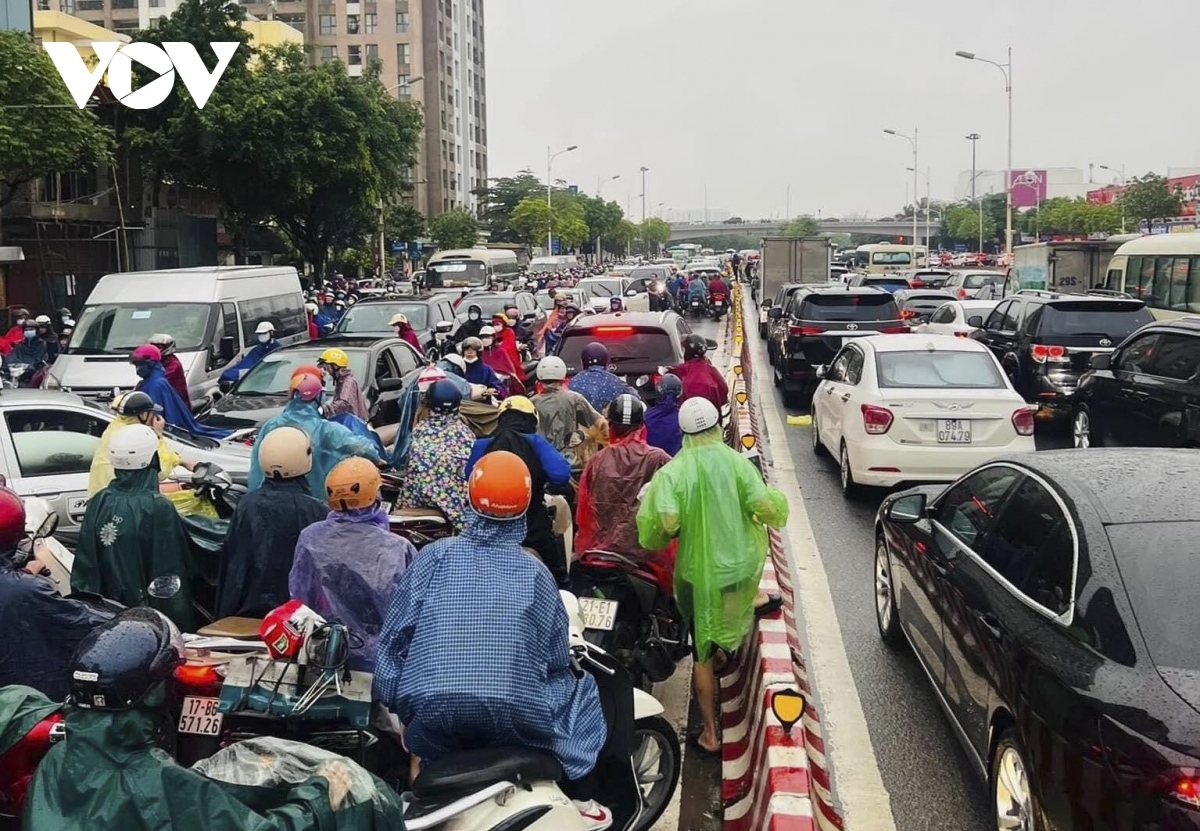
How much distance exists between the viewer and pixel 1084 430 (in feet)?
42.3

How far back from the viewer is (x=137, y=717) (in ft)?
9.10

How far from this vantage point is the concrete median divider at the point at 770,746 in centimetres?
400

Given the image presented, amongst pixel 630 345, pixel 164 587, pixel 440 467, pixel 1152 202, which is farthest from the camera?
pixel 1152 202

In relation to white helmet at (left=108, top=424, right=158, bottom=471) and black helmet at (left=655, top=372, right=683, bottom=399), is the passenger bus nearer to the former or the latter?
black helmet at (left=655, top=372, right=683, bottom=399)

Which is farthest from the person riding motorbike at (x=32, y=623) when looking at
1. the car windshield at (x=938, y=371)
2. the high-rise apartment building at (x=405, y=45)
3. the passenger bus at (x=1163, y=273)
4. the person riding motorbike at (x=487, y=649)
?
the high-rise apartment building at (x=405, y=45)

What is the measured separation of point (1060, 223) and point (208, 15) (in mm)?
65942

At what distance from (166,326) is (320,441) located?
31.1 feet

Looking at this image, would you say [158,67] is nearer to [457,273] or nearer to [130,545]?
[457,273]

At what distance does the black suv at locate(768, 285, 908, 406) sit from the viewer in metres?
17.8

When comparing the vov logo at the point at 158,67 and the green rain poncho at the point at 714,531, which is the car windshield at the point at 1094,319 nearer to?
the green rain poncho at the point at 714,531

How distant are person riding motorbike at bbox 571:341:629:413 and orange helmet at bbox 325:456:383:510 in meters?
4.65

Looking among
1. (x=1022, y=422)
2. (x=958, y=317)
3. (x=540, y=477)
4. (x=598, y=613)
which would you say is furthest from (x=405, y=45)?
(x=598, y=613)

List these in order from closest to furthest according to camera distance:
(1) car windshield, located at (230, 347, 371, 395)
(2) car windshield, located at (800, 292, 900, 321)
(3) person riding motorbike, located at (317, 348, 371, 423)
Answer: (3) person riding motorbike, located at (317, 348, 371, 423) < (1) car windshield, located at (230, 347, 371, 395) < (2) car windshield, located at (800, 292, 900, 321)

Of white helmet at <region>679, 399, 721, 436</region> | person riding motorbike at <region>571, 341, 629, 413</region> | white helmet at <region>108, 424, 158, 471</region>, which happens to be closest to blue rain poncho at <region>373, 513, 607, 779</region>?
white helmet at <region>679, 399, 721, 436</region>
